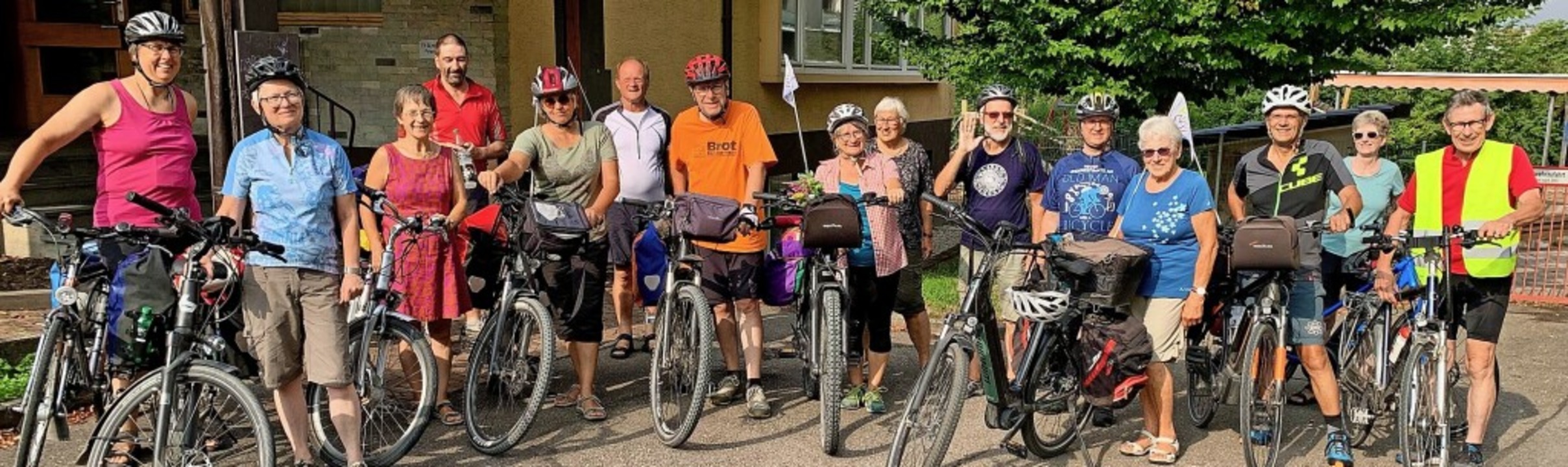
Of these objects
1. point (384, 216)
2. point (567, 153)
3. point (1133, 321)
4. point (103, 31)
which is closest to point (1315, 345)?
point (1133, 321)

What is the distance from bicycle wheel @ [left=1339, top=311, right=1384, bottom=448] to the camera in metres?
5.47

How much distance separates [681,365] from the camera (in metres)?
5.46

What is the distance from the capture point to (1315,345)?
5.47 m

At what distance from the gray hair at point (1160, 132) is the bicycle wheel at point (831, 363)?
1.48 meters

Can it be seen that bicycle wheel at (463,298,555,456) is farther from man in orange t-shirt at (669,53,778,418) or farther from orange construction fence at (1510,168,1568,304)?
orange construction fence at (1510,168,1568,304)

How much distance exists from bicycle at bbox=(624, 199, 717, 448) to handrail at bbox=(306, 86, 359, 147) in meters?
5.64

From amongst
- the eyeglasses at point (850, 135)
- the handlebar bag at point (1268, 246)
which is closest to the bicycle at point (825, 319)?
the eyeglasses at point (850, 135)

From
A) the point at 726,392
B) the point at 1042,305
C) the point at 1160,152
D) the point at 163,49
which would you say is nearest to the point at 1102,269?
the point at 1042,305

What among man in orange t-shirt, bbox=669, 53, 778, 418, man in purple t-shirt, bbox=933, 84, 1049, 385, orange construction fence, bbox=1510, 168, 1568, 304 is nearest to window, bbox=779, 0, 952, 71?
orange construction fence, bbox=1510, 168, 1568, 304

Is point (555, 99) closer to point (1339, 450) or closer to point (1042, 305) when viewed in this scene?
point (1042, 305)

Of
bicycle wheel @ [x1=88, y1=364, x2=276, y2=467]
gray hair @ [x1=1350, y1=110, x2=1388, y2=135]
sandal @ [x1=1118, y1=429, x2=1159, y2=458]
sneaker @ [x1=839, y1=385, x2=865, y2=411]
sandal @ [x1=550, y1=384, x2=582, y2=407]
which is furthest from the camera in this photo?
gray hair @ [x1=1350, y1=110, x2=1388, y2=135]

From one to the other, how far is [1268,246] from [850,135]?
76.8 inches

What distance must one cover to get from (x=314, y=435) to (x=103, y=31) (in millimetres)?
8002

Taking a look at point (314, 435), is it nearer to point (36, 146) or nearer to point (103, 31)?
point (36, 146)
